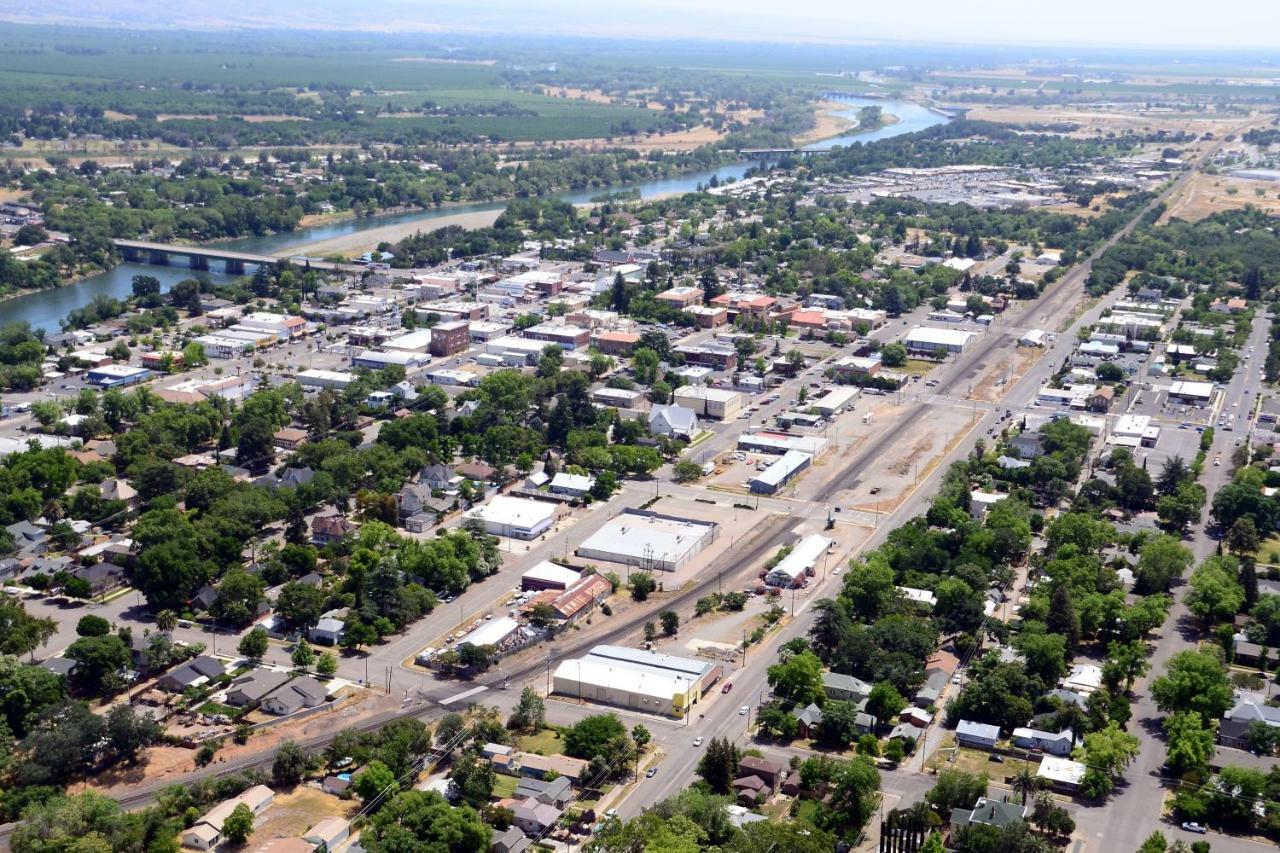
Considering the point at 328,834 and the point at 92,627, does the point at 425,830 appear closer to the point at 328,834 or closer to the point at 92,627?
the point at 328,834

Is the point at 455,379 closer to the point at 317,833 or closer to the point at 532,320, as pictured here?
the point at 532,320

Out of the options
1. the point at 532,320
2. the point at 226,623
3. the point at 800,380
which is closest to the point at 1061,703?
the point at 226,623

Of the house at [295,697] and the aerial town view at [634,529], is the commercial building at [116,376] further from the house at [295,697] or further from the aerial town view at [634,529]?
the house at [295,697]

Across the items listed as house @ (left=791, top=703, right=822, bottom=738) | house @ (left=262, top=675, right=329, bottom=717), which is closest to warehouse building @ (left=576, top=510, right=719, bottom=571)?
house @ (left=791, top=703, right=822, bottom=738)

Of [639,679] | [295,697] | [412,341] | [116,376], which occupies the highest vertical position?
[412,341]

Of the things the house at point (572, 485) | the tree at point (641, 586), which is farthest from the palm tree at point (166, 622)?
the house at point (572, 485)

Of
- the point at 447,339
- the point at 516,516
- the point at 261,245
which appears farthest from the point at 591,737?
the point at 261,245
